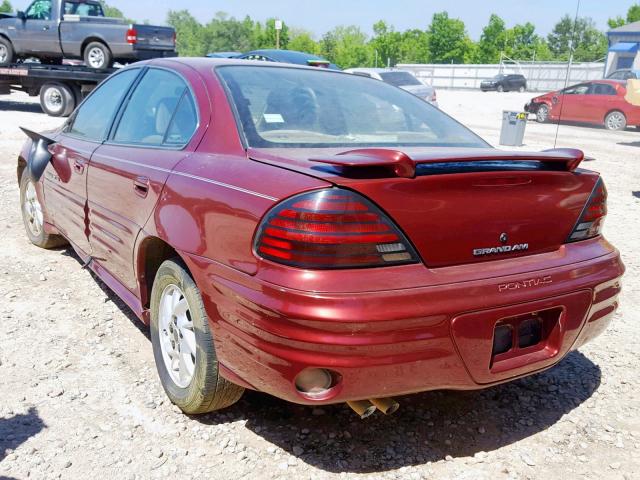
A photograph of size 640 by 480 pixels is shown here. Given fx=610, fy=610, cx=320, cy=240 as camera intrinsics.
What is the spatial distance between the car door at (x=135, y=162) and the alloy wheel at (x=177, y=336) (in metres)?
0.36

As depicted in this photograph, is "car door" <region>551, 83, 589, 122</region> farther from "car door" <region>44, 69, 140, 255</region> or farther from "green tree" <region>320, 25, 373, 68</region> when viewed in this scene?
"green tree" <region>320, 25, 373, 68</region>

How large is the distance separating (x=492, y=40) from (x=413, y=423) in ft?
316

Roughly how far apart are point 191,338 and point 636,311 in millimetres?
3148

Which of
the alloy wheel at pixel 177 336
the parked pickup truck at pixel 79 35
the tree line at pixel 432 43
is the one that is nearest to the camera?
the alloy wheel at pixel 177 336

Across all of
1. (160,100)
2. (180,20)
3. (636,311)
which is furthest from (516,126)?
(180,20)

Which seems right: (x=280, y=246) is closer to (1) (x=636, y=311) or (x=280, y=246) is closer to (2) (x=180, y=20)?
(1) (x=636, y=311)

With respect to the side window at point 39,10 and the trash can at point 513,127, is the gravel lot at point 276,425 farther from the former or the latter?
the side window at point 39,10

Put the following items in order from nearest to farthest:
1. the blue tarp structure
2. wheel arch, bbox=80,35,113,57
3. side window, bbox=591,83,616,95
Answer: wheel arch, bbox=80,35,113,57 < side window, bbox=591,83,616,95 < the blue tarp structure

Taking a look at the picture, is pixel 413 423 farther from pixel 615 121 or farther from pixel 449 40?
pixel 449 40

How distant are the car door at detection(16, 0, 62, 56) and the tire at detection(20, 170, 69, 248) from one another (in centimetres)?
1280

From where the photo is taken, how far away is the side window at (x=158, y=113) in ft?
9.85

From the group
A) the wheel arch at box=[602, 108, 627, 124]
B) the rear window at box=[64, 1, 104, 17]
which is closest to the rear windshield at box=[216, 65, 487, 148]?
the rear window at box=[64, 1, 104, 17]

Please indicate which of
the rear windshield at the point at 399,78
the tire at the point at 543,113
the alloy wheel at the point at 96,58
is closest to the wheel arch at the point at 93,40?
the alloy wheel at the point at 96,58

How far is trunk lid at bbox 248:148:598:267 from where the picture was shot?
7.07 ft
